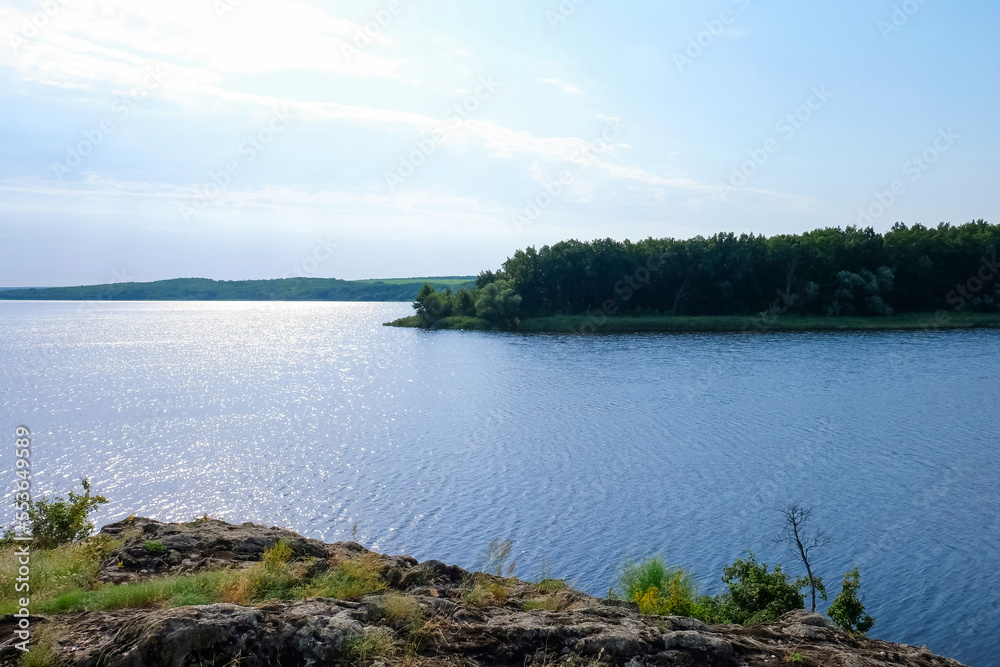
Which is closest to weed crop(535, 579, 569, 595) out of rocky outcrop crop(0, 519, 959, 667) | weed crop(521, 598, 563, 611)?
rocky outcrop crop(0, 519, 959, 667)

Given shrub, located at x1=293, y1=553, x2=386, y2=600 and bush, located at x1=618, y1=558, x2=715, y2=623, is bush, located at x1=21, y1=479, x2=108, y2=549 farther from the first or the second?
bush, located at x1=618, y1=558, x2=715, y2=623

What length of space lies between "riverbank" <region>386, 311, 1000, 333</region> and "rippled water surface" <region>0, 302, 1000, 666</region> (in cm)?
2767

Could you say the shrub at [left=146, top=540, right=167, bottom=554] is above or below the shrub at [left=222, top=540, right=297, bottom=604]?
below

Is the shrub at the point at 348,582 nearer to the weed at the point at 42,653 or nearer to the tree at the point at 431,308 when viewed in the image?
the weed at the point at 42,653

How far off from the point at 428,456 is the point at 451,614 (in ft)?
88.5

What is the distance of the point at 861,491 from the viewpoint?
2778 cm

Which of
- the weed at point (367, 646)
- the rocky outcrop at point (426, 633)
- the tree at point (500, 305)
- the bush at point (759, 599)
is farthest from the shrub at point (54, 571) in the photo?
the tree at point (500, 305)

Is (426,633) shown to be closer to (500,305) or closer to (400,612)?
(400,612)

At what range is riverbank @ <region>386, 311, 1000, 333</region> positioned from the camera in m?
98.2

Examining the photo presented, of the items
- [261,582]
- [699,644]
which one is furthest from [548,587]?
[261,582]

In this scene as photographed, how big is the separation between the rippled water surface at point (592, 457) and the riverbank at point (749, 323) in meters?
27.7

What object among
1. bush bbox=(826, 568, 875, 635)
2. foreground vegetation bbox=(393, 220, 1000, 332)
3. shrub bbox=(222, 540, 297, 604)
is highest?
foreground vegetation bbox=(393, 220, 1000, 332)

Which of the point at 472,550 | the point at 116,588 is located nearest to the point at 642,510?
the point at 472,550

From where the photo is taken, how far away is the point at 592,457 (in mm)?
34469
